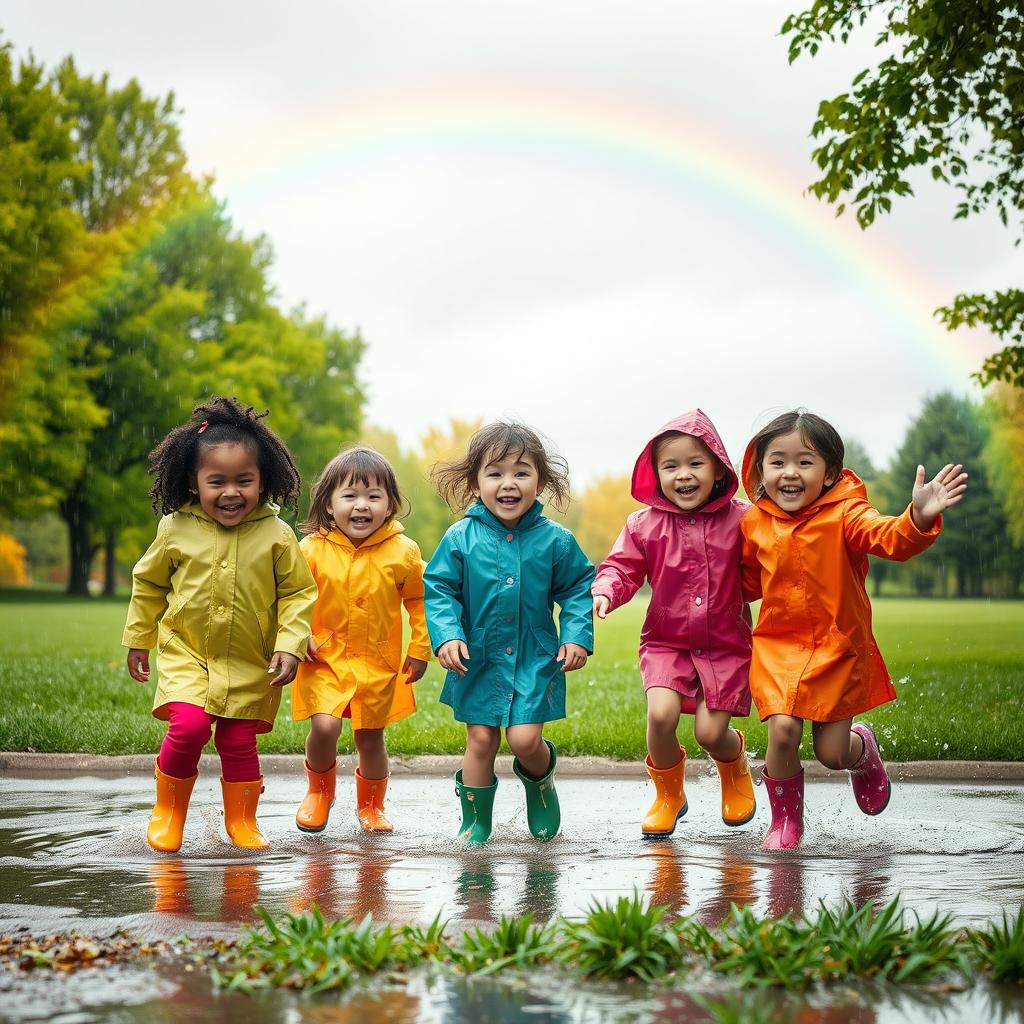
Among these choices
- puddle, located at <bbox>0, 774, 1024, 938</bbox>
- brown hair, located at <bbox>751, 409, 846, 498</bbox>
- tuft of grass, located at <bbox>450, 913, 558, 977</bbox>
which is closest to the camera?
tuft of grass, located at <bbox>450, 913, 558, 977</bbox>

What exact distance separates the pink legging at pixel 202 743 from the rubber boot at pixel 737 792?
2132mm

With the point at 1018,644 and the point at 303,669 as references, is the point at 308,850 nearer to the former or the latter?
the point at 303,669

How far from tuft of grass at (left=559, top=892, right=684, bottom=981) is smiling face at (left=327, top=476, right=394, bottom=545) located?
297 cm

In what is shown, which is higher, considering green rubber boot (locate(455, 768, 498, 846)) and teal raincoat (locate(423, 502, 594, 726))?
teal raincoat (locate(423, 502, 594, 726))

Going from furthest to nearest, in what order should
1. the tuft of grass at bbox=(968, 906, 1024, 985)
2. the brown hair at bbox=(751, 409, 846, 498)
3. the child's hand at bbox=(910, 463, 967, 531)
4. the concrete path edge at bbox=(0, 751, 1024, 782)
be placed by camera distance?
the concrete path edge at bbox=(0, 751, 1024, 782) < the brown hair at bbox=(751, 409, 846, 498) < the child's hand at bbox=(910, 463, 967, 531) < the tuft of grass at bbox=(968, 906, 1024, 985)

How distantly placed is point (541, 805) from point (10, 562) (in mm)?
67065

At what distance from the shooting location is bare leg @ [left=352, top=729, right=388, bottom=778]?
20.4ft

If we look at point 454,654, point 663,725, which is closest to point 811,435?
point 663,725

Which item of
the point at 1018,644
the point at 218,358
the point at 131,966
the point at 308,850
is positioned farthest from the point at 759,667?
the point at 218,358

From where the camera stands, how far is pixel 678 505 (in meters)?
5.93

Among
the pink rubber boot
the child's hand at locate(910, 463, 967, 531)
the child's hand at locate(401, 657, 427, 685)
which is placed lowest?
the pink rubber boot

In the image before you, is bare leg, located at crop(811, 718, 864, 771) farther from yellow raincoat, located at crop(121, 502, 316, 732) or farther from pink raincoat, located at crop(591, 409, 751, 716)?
yellow raincoat, located at crop(121, 502, 316, 732)

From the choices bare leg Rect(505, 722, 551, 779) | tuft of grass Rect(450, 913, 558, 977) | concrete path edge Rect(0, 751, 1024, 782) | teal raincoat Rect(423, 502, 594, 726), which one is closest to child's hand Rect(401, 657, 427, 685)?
teal raincoat Rect(423, 502, 594, 726)

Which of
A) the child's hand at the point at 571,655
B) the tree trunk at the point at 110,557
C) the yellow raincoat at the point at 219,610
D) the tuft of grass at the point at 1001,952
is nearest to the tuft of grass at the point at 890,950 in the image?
the tuft of grass at the point at 1001,952
